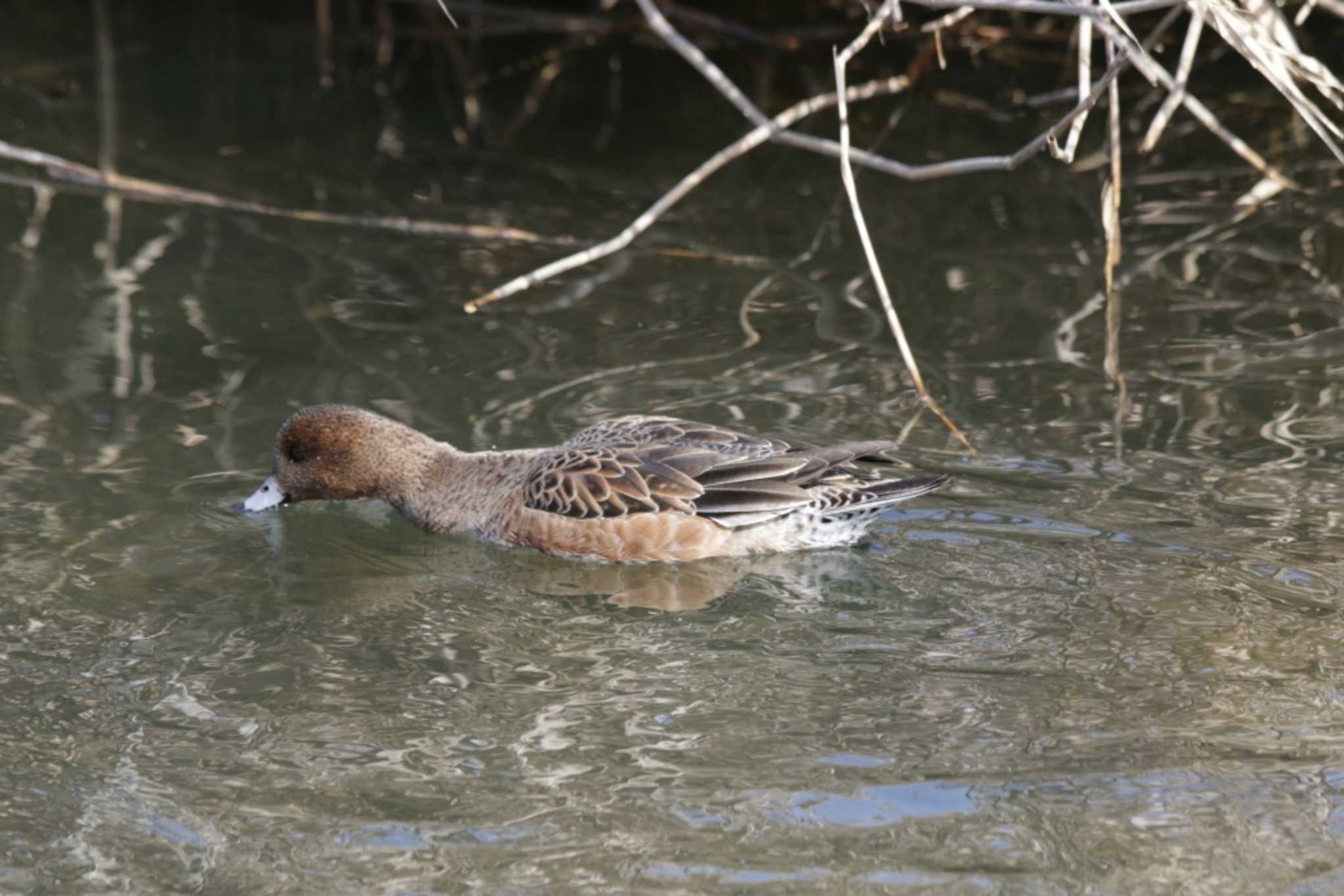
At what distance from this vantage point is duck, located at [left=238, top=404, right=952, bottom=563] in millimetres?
6227

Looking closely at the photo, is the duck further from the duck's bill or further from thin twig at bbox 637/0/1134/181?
thin twig at bbox 637/0/1134/181

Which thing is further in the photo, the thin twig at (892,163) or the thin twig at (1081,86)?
the thin twig at (1081,86)

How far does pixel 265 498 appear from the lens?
6559 millimetres

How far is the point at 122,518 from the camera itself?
6.34 meters

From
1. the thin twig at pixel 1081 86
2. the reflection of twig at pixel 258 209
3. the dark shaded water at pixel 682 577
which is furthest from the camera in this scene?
the reflection of twig at pixel 258 209

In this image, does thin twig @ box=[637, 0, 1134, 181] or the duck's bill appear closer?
thin twig @ box=[637, 0, 1134, 181]

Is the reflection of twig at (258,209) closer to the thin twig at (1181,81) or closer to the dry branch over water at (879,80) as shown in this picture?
the dry branch over water at (879,80)

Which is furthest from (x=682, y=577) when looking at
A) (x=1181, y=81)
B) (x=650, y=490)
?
(x=1181, y=81)

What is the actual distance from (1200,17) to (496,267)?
4261 mm

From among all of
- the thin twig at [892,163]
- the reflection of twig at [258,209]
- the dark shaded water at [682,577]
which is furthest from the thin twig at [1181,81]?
the reflection of twig at [258,209]

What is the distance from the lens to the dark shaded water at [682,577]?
14.3 feet

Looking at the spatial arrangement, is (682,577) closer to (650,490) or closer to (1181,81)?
(650,490)

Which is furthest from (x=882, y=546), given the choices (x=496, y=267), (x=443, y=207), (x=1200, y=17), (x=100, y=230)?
(x=100, y=230)

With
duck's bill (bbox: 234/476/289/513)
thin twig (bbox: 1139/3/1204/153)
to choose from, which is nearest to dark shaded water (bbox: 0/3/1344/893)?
duck's bill (bbox: 234/476/289/513)
